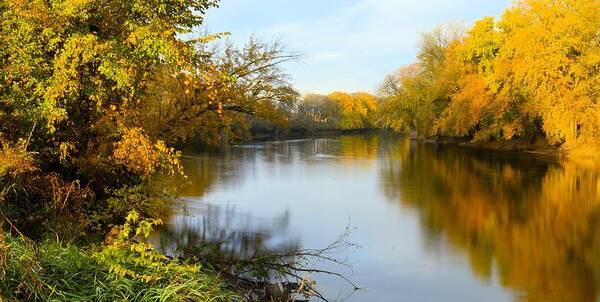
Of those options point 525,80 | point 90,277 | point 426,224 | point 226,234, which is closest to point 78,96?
point 90,277

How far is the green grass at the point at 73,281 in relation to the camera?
4.09 metres

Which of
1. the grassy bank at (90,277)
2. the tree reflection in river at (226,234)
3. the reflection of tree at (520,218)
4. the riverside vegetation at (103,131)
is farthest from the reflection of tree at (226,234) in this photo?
the reflection of tree at (520,218)

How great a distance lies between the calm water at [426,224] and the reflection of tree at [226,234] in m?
0.04

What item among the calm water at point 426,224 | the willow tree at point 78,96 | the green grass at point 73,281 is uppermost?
the willow tree at point 78,96

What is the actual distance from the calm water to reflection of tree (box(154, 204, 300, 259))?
43 millimetres

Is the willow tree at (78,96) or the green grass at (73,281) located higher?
the willow tree at (78,96)

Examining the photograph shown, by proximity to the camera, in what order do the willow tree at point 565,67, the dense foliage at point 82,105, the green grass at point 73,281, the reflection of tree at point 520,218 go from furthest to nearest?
the willow tree at point 565,67 → the reflection of tree at point 520,218 → the dense foliage at point 82,105 → the green grass at point 73,281

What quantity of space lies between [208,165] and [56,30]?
1952 centimetres

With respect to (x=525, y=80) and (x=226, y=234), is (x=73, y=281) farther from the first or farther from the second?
(x=525, y=80)

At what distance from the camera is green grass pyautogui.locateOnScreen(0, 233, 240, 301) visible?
4.09m

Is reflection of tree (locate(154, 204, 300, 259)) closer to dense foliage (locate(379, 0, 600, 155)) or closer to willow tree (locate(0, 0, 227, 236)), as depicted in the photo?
willow tree (locate(0, 0, 227, 236))

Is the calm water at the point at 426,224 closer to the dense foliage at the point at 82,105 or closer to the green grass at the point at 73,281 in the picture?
the dense foliage at the point at 82,105

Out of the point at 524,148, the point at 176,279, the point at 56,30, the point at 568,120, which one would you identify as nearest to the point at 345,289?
the point at 176,279

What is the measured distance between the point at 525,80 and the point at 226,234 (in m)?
24.0
